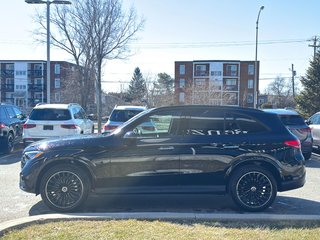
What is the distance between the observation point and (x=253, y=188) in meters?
5.68

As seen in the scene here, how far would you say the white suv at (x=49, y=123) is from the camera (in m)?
11.0

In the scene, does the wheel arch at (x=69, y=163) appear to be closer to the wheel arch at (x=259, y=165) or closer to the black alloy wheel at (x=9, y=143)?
the wheel arch at (x=259, y=165)

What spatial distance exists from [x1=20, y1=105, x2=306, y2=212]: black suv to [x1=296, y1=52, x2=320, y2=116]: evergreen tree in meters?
26.8

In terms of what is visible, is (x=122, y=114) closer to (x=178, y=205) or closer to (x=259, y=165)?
(x=178, y=205)

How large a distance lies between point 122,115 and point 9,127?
4023mm

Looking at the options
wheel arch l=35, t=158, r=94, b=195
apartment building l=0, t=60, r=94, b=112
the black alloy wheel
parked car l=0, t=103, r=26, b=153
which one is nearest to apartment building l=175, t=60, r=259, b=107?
apartment building l=0, t=60, r=94, b=112

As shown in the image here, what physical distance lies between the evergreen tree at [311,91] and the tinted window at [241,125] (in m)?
26.9

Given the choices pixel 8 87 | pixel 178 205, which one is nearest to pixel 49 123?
pixel 178 205

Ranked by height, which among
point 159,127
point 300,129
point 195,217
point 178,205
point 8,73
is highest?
point 8,73

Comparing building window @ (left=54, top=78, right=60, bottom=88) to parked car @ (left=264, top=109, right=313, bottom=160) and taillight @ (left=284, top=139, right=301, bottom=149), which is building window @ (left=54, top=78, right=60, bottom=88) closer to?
parked car @ (left=264, top=109, right=313, bottom=160)

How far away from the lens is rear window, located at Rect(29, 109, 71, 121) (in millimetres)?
11125

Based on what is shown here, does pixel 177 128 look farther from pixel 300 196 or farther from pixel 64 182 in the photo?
pixel 300 196

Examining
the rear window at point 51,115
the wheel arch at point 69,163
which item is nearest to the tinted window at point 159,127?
the wheel arch at point 69,163

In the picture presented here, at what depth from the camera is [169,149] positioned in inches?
219
